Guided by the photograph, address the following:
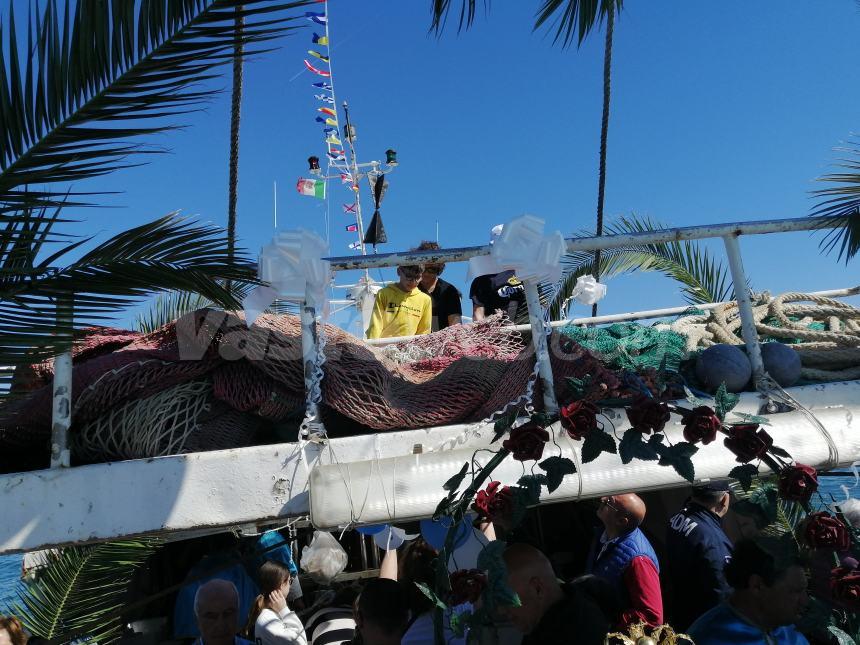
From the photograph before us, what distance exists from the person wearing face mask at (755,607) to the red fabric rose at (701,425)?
62 centimetres

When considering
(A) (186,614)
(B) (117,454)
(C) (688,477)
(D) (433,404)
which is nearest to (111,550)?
(A) (186,614)

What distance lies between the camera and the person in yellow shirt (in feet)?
16.3

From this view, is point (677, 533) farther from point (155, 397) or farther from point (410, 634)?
point (155, 397)

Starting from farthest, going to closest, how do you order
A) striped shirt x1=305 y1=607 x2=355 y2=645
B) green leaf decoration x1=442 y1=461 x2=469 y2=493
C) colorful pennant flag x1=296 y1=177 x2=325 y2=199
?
colorful pennant flag x1=296 y1=177 x2=325 y2=199
striped shirt x1=305 y1=607 x2=355 y2=645
green leaf decoration x1=442 y1=461 x2=469 y2=493

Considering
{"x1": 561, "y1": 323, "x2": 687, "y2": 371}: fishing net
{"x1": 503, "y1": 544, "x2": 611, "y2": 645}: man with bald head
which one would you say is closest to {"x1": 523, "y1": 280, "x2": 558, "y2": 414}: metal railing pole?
{"x1": 561, "y1": 323, "x2": 687, "y2": 371}: fishing net

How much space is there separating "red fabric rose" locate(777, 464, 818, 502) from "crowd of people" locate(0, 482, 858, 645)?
16 cm

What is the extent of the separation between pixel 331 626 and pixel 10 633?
1.56 m

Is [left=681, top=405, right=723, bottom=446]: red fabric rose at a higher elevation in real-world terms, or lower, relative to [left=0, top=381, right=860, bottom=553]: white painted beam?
higher

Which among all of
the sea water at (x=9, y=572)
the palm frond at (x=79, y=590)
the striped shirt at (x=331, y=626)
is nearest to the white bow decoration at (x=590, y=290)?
the striped shirt at (x=331, y=626)

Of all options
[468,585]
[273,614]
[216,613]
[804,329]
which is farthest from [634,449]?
[273,614]

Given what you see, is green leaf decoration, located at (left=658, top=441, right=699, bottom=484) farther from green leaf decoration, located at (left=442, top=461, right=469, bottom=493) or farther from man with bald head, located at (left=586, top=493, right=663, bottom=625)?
man with bald head, located at (left=586, top=493, right=663, bottom=625)

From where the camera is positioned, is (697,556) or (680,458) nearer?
(680,458)

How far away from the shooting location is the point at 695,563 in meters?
3.36

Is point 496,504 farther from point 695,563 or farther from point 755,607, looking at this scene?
point 695,563
